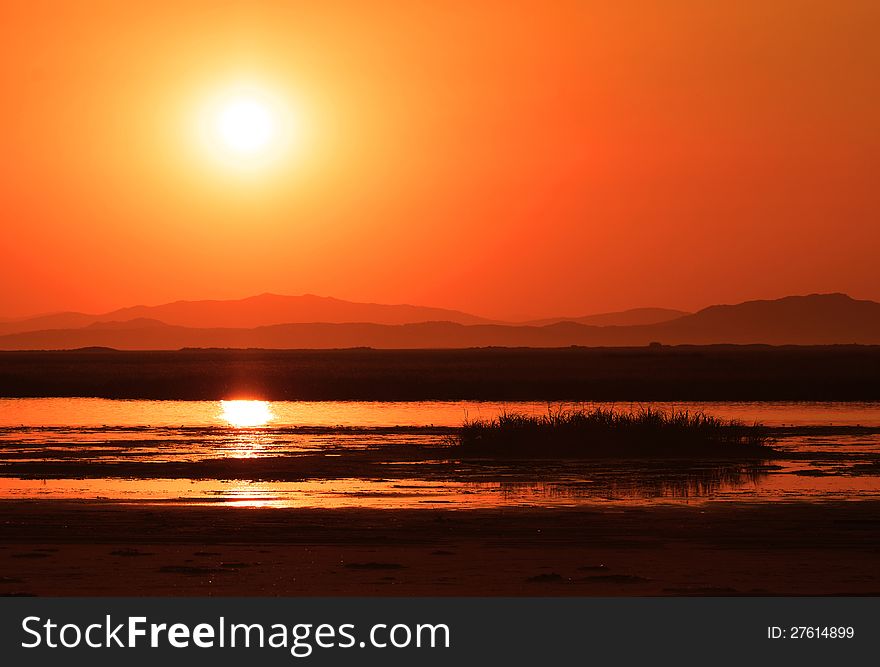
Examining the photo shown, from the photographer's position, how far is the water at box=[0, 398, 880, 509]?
30609 millimetres

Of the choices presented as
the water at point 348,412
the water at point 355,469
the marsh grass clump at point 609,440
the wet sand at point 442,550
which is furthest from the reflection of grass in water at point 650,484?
the water at point 348,412

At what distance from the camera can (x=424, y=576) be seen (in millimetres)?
19406

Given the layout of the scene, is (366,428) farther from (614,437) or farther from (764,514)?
(764,514)

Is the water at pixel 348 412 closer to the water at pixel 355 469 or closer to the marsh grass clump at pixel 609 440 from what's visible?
the water at pixel 355 469

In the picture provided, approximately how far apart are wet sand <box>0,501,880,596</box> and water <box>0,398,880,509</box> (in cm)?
246

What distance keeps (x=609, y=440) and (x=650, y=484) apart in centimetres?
1113

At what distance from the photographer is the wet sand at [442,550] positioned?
735 inches

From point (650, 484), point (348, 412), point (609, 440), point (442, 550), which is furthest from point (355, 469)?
point (348, 412)

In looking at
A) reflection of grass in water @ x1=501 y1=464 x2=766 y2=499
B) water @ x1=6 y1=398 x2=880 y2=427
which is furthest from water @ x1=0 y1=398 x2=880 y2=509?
water @ x1=6 y1=398 x2=880 y2=427

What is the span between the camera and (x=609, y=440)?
44.3 m

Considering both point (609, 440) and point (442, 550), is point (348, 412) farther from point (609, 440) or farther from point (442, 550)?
point (442, 550)

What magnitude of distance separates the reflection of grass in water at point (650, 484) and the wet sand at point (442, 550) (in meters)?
2.83

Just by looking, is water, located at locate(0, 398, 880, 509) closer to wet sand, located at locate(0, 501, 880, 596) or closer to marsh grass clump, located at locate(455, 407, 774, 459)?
marsh grass clump, located at locate(455, 407, 774, 459)

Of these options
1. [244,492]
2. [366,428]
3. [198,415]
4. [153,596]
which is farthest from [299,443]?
[153,596]
